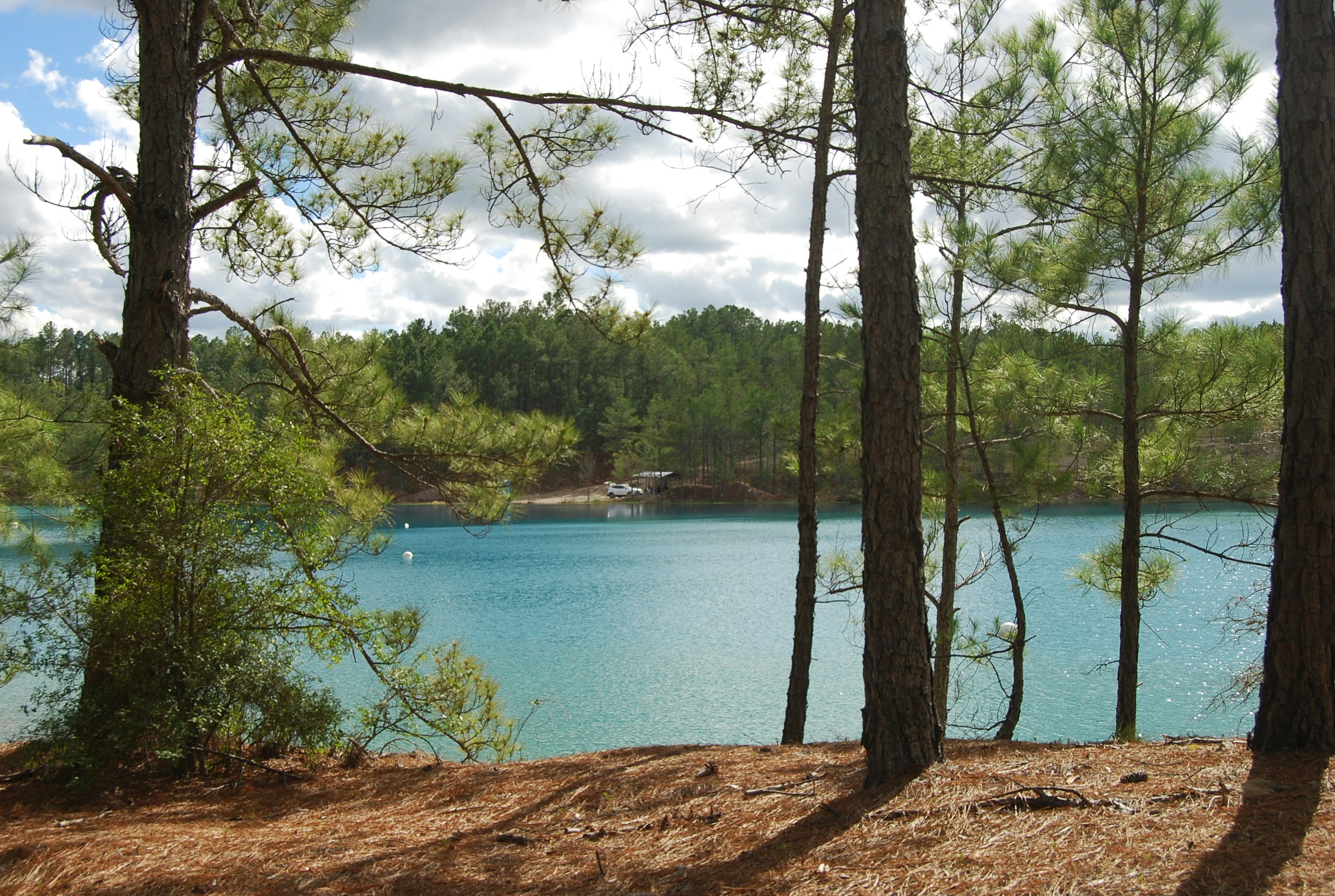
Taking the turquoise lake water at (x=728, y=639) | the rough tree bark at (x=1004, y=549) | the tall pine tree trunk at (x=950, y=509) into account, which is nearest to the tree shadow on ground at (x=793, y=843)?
the turquoise lake water at (x=728, y=639)

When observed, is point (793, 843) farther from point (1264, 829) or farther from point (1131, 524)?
point (1131, 524)

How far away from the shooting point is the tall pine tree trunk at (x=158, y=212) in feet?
14.4

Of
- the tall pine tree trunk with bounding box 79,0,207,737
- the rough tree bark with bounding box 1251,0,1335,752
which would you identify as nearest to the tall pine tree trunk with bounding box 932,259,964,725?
the rough tree bark with bounding box 1251,0,1335,752

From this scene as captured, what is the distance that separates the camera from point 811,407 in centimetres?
574

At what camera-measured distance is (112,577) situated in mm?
3828

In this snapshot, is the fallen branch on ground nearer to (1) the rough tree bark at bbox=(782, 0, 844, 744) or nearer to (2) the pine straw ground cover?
(2) the pine straw ground cover

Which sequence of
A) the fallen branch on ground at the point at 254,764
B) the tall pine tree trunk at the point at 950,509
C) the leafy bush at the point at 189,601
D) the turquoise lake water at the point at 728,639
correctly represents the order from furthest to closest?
the turquoise lake water at the point at 728,639 → the tall pine tree trunk at the point at 950,509 → the fallen branch on ground at the point at 254,764 → the leafy bush at the point at 189,601

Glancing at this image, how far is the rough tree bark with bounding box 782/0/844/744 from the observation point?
5.62m

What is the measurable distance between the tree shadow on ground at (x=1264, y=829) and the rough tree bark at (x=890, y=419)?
102cm

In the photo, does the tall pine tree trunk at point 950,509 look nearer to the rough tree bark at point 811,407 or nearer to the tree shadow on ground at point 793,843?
the rough tree bark at point 811,407

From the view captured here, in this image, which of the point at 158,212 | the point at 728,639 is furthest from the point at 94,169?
the point at 728,639

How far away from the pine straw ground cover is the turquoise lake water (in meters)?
3.01

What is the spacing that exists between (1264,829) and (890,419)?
5.41 feet

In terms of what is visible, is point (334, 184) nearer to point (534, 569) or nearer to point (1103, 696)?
point (1103, 696)
